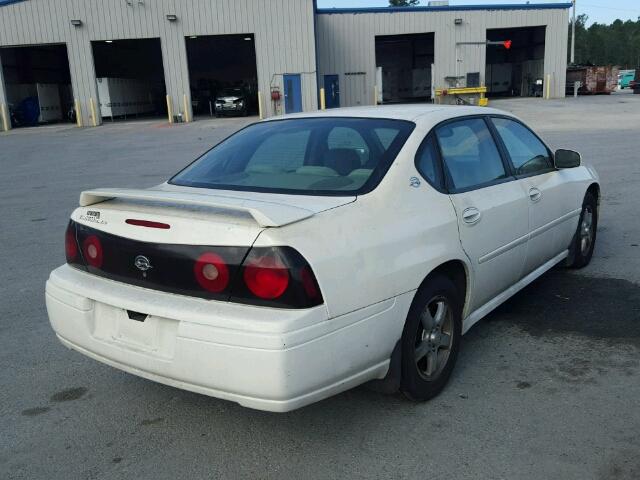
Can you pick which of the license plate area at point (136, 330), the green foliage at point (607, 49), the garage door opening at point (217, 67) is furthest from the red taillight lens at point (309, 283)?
the green foliage at point (607, 49)

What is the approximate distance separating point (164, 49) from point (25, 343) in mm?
29510

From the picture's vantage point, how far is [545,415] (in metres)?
3.14

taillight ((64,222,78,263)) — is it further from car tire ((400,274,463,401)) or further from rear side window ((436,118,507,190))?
rear side window ((436,118,507,190))

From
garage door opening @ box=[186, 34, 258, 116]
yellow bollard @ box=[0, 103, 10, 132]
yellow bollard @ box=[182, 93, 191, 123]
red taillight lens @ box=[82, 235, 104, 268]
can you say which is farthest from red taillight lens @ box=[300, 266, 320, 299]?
garage door opening @ box=[186, 34, 258, 116]

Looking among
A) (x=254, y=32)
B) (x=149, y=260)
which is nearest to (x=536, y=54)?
(x=254, y=32)

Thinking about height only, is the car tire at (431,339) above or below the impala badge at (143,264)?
below

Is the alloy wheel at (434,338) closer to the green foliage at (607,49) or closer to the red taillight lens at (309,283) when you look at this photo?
the red taillight lens at (309,283)

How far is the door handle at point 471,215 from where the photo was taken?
346 centimetres

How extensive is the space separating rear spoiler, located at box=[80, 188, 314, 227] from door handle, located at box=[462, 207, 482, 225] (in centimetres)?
110

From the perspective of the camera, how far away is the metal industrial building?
1223 inches

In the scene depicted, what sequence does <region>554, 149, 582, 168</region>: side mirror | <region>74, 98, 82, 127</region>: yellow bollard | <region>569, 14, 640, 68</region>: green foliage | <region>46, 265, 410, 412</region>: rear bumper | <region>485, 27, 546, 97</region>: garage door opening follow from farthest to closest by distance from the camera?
<region>569, 14, 640, 68</region>: green foliage
<region>485, 27, 546, 97</region>: garage door opening
<region>74, 98, 82, 127</region>: yellow bollard
<region>554, 149, 582, 168</region>: side mirror
<region>46, 265, 410, 412</region>: rear bumper

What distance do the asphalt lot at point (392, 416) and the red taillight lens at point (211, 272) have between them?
0.83m

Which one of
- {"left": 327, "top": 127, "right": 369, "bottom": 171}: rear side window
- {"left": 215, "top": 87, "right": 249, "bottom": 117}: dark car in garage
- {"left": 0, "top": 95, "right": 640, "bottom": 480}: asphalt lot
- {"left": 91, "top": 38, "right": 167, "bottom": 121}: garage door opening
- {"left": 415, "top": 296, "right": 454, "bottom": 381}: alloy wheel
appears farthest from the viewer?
{"left": 91, "top": 38, "right": 167, "bottom": 121}: garage door opening

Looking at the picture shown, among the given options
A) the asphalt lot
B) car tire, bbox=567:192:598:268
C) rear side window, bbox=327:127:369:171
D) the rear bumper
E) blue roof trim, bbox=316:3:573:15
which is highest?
blue roof trim, bbox=316:3:573:15
